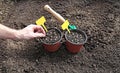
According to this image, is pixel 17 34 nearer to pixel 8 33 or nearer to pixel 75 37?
pixel 8 33

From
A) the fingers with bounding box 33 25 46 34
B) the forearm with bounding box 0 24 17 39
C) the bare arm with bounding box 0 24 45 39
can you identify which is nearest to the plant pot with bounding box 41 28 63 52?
the fingers with bounding box 33 25 46 34

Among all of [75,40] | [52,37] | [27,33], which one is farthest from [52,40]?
[27,33]

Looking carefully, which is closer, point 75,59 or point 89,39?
point 75,59

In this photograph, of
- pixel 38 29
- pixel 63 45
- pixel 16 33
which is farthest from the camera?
pixel 63 45

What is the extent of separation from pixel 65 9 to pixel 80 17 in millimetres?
227

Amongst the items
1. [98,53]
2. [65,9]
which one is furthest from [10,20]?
[98,53]

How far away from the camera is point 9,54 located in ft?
7.45

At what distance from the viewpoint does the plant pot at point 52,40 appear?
6.87 ft

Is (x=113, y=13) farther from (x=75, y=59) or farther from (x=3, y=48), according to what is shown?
(x=3, y=48)

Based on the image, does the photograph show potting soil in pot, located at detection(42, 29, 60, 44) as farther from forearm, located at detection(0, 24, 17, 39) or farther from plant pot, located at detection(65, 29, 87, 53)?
forearm, located at detection(0, 24, 17, 39)

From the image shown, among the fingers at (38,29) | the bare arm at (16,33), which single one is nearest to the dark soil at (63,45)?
the fingers at (38,29)

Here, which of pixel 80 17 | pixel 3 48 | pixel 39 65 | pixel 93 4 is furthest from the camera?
pixel 93 4

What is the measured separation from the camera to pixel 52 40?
211 centimetres

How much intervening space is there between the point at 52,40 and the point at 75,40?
216 millimetres
